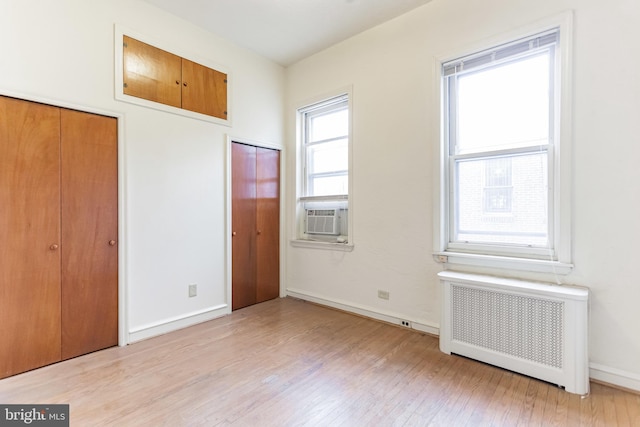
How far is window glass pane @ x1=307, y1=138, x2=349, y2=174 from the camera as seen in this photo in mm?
3772

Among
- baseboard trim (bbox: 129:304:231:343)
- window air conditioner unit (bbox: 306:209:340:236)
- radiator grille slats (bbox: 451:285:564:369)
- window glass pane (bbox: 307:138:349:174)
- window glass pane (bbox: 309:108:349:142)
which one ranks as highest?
window glass pane (bbox: 309:108:349:142)

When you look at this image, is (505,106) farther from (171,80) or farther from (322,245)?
(171,80)

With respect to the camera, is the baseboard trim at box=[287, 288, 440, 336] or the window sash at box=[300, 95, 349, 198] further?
the window sash at box=[300, 95, 349, 198]

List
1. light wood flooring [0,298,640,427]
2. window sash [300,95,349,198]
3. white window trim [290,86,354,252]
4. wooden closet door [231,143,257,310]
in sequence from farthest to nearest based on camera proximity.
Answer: window sash [300,95,349,198] < wooden closet door [231,143,257,310] < white window trim [290,86,354,252] < light wood flooring [0,298,640,427]

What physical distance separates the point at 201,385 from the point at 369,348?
137cm

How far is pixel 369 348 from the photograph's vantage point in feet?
8.73

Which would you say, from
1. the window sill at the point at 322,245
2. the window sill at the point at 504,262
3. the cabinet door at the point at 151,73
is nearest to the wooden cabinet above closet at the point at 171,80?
the cabinet door at the point at 151,73

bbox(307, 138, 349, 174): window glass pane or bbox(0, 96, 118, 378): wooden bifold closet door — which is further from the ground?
bbox(307, 138, 349, 174): window glass pane

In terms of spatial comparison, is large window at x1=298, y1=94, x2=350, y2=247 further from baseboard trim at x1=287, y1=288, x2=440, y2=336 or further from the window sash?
baseboard trim at x1=287, y1=288, x2=440, y2=336

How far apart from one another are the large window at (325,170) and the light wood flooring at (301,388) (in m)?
1.45

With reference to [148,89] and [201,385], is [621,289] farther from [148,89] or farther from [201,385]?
[148,89]

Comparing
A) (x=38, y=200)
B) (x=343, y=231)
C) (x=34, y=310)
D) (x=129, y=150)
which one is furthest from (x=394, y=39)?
(x=34, y=310)

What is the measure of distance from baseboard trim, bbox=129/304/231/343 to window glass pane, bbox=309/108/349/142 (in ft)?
7.94

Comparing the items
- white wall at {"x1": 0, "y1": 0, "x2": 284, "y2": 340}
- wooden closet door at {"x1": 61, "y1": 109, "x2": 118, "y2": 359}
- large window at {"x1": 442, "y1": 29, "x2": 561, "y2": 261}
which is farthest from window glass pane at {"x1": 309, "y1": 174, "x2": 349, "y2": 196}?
wooden closet door at {"x1": 61, "y1": 109, "x2": 118, "y2": 359}
